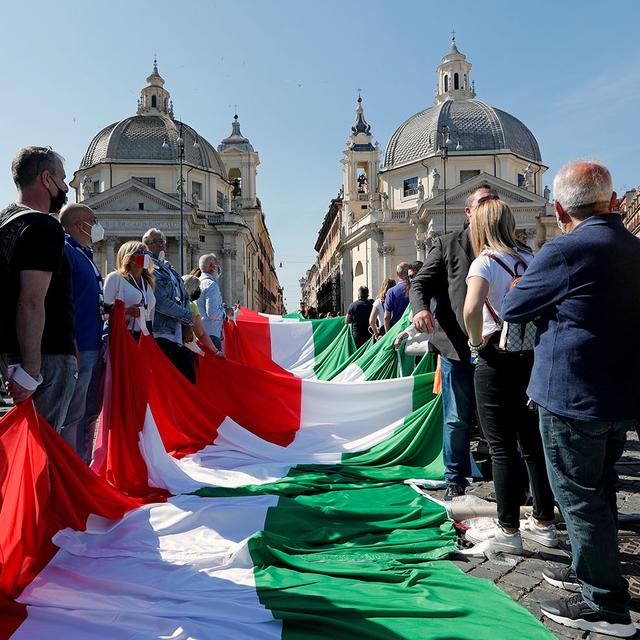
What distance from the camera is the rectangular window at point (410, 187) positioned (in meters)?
52.7

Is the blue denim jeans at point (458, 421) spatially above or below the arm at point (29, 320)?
below

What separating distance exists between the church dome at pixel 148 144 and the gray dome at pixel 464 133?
1860 centimetres

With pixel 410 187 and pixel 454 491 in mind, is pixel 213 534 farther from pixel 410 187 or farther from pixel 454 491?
pixel 410 187

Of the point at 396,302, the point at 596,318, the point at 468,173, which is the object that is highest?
the point at 468,173

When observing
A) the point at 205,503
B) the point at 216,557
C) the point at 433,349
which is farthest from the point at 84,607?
the point at 433,349

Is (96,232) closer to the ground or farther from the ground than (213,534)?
farther from the ground

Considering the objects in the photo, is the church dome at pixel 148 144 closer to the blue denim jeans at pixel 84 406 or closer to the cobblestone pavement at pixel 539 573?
the blue denim jeans at pixel 84 406

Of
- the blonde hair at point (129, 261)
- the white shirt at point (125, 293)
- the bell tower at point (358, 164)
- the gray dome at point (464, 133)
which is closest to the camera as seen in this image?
the white shirt at point (125, 293)

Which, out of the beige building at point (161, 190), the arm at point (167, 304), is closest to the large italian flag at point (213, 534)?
the arm at point (167, 304)

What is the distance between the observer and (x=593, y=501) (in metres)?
2.66

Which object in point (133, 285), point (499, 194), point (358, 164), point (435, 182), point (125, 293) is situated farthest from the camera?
point (358, 164)

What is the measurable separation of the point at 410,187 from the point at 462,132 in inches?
263

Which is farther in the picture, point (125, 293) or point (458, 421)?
point (125, 293)

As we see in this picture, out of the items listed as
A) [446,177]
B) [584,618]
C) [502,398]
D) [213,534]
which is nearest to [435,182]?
[446,177]
